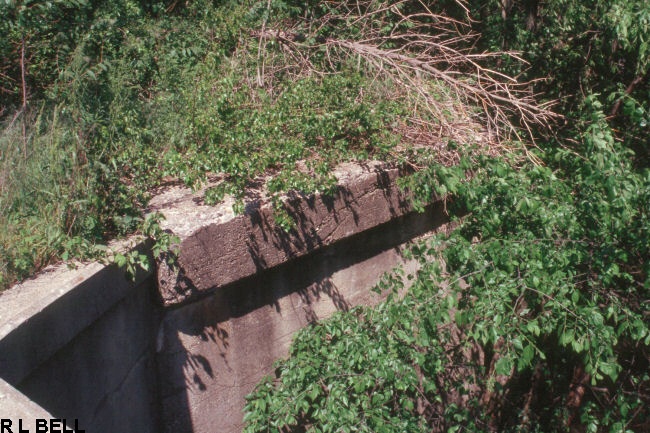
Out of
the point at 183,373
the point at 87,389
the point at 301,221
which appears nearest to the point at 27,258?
the point at 87,389

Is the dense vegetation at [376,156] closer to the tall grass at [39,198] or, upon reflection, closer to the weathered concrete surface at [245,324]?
the tall grass at [39,198]

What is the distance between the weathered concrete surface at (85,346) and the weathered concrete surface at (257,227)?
207 millimetres

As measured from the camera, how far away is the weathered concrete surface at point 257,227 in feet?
8.79

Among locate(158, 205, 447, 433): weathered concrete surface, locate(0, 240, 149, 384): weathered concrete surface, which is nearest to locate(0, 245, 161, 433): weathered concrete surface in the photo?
locate(0, 240, 149, 384): weathered concrete surface

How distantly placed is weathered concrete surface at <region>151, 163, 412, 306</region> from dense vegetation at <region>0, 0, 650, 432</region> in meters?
0.11

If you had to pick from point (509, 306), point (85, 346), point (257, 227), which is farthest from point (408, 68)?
point (85, 346)

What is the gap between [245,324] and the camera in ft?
9.92

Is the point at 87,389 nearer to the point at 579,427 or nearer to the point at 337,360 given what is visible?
the point at 337,360

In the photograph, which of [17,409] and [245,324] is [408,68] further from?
[17,409]

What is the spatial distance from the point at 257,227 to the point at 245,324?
528mm

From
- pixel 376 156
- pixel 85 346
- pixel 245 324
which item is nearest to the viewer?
pixel 85 346

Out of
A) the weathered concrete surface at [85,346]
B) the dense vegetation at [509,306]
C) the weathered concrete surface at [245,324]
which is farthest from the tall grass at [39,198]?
the dense vegetation at [509,306]

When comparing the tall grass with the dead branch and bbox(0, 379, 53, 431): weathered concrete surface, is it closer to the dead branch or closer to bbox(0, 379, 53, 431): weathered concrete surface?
bbox(0, 379, 53, 431): weathered concrete surface

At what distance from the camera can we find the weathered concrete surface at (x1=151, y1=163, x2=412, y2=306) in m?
2.68
